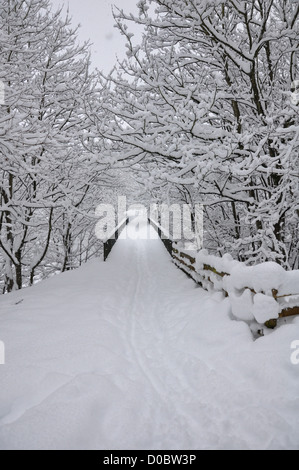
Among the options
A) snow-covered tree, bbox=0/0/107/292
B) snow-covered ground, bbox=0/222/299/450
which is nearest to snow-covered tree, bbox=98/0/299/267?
snow-covered tree, bbox=0/0/107/292

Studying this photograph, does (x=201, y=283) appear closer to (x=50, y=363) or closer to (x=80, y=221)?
(x=50, y=363)

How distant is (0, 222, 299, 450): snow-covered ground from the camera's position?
2.01 metres

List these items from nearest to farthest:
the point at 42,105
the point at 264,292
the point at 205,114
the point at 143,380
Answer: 1. the point at 143,380
2. the point at 264,292
3. the point at 205,114
4. the point at 42,105

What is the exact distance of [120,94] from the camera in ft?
17.7

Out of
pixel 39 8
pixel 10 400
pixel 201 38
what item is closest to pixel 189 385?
pixel 10 400

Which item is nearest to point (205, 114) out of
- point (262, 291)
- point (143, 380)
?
point (262, 291)

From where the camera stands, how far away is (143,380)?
278cm

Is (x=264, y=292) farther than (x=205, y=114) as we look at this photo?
No

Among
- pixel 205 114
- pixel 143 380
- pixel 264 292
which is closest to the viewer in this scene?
pixel 143 380

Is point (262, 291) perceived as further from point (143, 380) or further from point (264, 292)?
point (143, 380)

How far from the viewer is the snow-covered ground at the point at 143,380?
2006 mm

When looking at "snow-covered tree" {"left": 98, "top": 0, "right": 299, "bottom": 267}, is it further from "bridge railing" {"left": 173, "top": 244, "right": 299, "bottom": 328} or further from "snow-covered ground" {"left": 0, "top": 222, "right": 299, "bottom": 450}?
"snow-covered ground" {"left": 0, "top": 222, "right": 299, "bottom": 450}

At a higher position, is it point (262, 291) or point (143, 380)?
point (262, 291)

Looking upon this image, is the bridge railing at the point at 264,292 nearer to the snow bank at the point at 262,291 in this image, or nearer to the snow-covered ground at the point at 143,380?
the snow bank at the point at 262,291
